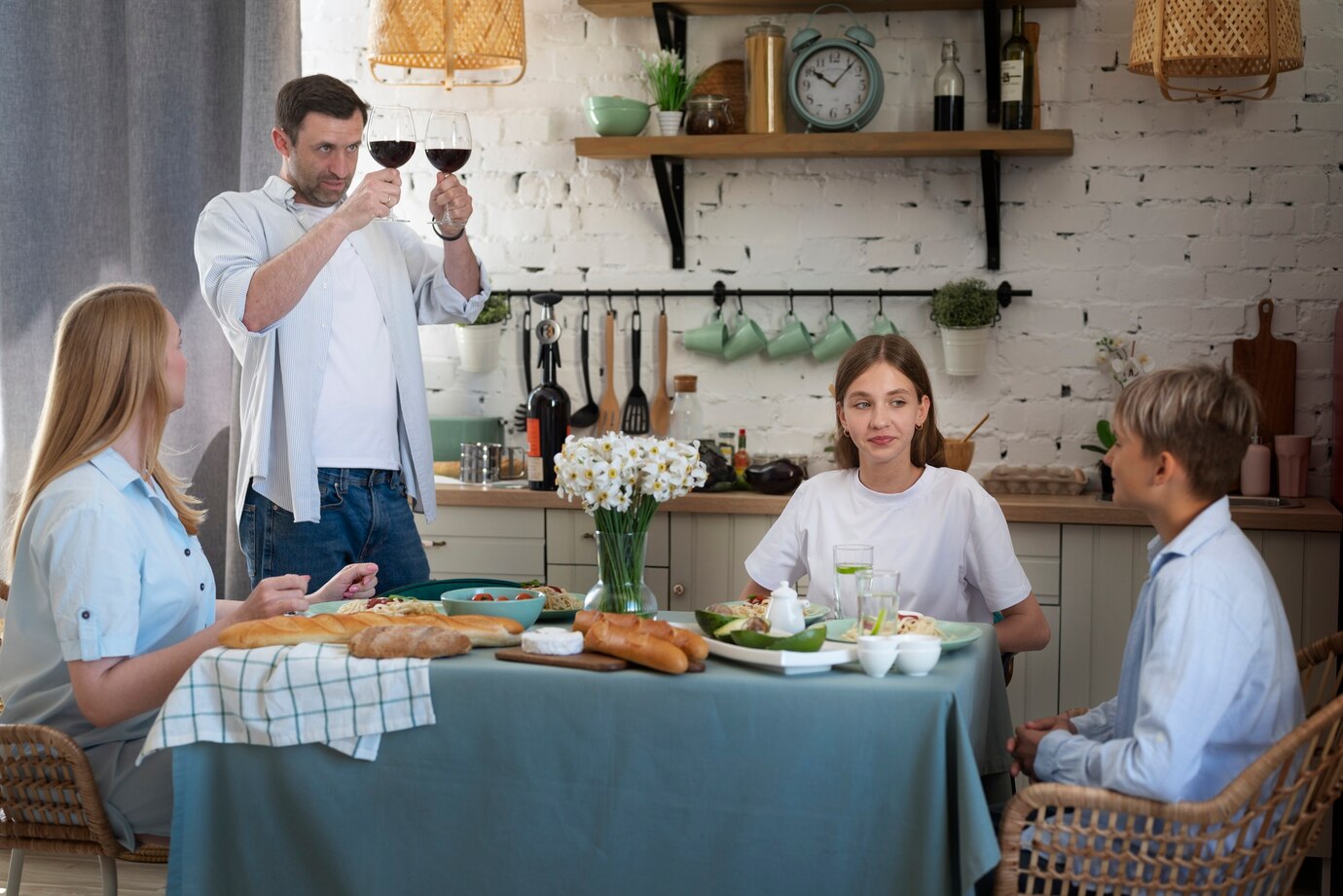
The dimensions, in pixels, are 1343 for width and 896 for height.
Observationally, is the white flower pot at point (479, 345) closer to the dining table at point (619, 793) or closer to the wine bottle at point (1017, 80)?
the wine bottle at point (1017, 80)

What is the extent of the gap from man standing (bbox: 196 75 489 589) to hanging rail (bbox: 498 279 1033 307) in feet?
3.81

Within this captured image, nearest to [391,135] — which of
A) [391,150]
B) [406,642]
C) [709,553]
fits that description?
[391,150]

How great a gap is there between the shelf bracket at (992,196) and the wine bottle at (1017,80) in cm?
10

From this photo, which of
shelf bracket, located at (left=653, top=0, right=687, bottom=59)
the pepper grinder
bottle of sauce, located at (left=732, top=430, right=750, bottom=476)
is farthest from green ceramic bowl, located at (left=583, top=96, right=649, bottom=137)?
the pepper grinder

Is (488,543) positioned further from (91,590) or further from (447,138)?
(91,590)

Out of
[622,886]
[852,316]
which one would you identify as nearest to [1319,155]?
[852,316]

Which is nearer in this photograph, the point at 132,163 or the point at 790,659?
the point at 790,659

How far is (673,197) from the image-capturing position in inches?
159

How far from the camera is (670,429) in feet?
13.6

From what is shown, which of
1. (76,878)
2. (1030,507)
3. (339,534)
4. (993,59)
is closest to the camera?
(339,534)

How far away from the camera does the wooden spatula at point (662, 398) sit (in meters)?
4.16

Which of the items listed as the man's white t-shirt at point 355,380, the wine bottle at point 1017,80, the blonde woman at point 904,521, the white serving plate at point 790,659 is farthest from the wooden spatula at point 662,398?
the white serving plate at point 790,659

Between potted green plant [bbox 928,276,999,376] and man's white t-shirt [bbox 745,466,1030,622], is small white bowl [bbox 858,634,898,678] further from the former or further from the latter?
potted green plant [bbox 928,276,999,376]

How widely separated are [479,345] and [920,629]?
8.16 ft
